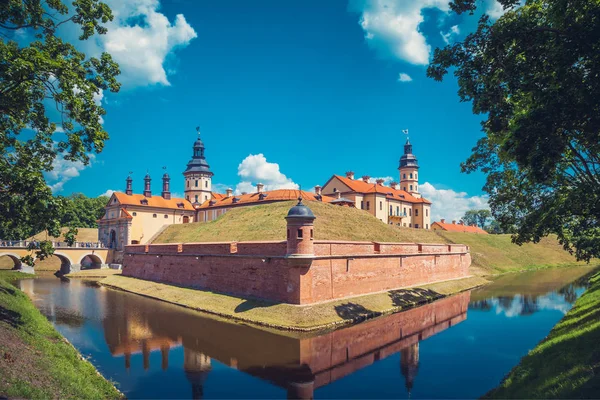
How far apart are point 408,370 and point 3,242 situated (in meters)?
49.2

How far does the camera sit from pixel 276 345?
659 inches

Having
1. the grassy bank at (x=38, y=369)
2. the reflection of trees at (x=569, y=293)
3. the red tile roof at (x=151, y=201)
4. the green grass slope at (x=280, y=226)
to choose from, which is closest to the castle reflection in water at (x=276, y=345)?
the grassy bank at (x=38, y=369)

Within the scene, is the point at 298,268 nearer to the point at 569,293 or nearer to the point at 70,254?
the point at 569,293

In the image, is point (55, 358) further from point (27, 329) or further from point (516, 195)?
point (516, 195)

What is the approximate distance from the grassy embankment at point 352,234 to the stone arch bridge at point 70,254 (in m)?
8.39

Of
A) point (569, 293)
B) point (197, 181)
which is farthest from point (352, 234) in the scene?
point (197, 181)

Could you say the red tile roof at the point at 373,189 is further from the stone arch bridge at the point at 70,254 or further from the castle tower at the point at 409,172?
the stone arch bridge at the point at 70,254

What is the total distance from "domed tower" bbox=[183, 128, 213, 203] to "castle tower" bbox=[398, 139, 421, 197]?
37.4 metres

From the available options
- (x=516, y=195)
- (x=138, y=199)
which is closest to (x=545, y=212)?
(x=516, y=195)

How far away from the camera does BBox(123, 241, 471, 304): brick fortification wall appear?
22078 millimetres

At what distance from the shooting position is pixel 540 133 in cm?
850

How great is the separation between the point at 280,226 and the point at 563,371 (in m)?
28.1

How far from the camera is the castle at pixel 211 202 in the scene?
5684 centimetres

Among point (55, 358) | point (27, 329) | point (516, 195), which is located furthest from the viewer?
point (516, 195)
